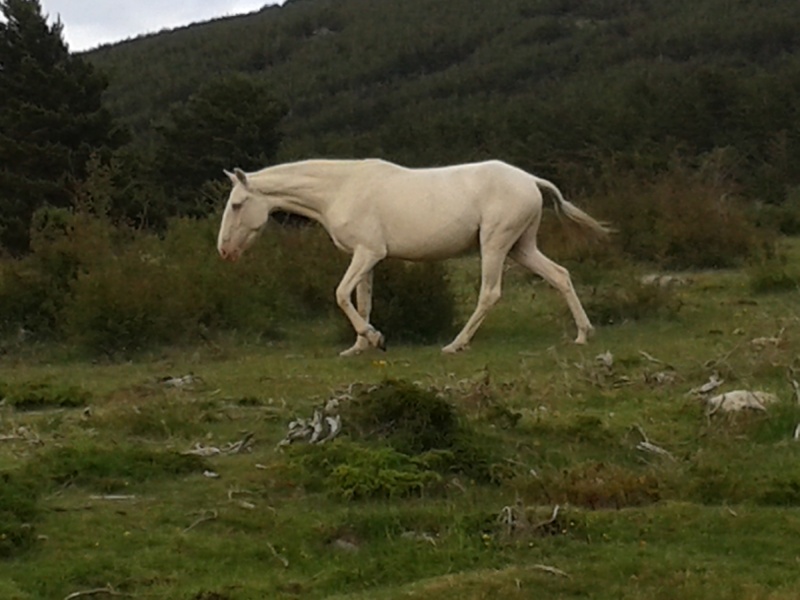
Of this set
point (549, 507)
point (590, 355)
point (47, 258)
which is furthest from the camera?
point (47, 258)

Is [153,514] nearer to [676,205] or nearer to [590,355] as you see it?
[590,355]

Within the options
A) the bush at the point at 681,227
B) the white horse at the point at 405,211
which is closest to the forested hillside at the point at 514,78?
the bush at the point at 681,227

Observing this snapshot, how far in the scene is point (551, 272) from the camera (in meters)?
12.7

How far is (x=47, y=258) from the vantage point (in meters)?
14.4

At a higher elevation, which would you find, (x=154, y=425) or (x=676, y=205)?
(x=154, y=425)

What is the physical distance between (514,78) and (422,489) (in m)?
67.0

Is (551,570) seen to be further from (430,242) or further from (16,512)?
(430,242)

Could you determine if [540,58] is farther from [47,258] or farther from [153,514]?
[153,514]

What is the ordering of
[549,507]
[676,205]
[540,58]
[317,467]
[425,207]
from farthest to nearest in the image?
1. [540,58]
2. [676,205]
3. [425,207]
4. [317,467]
5. [549,507]

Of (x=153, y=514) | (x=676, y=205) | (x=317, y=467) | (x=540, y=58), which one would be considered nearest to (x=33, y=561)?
(x=153, y=514)

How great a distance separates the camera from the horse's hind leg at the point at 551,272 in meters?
12.4

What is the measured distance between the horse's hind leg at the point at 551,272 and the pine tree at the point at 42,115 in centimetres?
1803

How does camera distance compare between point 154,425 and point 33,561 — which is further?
point 154,425

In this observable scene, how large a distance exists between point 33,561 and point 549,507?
7.51 feet
